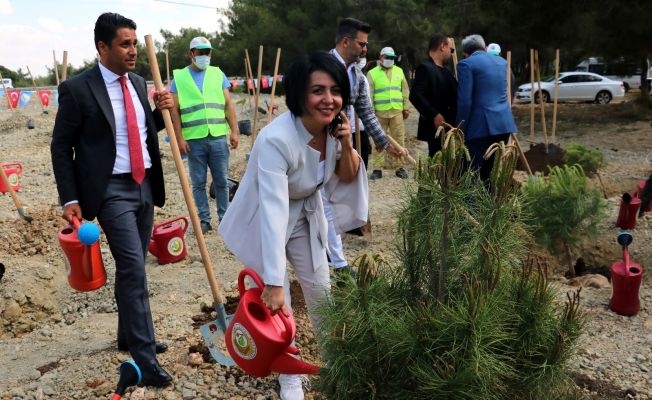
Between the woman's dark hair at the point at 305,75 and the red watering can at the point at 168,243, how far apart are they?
2.73 metres

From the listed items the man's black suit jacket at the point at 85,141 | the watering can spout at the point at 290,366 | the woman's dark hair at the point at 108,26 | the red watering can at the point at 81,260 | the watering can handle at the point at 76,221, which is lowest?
the watering can spout at the point at 290,366

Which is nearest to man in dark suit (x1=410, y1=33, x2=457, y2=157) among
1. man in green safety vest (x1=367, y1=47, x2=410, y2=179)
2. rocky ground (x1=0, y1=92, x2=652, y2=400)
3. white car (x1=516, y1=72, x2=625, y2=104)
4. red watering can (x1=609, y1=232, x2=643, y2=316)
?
rocky ground (x1=0, y1=92, x2=652, y2=400)

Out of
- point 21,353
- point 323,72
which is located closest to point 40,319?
point 21,353

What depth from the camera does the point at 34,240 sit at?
546cm

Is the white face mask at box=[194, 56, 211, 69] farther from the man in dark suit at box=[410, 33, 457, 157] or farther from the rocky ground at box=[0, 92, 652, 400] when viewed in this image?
the man in dark suit at box=[410, 33, 457, 157]

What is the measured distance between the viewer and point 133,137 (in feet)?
9.12

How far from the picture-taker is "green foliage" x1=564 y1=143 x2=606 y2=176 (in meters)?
7.76

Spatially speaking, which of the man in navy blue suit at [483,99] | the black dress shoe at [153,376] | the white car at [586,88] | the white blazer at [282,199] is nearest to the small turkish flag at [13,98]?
the man in navy blue suit at [483,99]

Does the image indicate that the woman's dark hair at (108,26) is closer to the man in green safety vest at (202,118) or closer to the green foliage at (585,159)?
the man in green safety vest at (202,118)

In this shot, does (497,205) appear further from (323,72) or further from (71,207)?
(71,207)

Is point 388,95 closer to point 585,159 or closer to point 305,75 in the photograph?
point 585,159

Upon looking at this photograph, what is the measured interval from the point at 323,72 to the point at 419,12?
23947mm

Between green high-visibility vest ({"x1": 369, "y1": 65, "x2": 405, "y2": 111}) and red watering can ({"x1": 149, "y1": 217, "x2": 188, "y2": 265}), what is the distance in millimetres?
3892

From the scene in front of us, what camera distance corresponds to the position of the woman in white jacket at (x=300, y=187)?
84.7 inches
